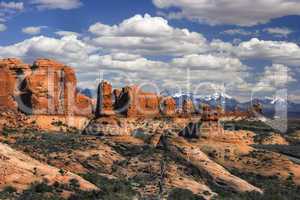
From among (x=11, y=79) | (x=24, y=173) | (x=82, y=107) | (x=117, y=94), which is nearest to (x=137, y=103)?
(x=117, y=94)

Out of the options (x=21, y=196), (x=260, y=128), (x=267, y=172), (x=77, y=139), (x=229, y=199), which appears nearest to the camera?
(x=21, y=196)

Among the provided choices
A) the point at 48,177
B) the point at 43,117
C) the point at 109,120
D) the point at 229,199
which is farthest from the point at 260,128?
the point at 48,177

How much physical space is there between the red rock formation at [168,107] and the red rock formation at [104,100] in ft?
170

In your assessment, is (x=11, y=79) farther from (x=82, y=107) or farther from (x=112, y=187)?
(x=112, y=187)

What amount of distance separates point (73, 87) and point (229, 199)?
71063 mm

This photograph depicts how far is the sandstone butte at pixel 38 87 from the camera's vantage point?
10300 cm

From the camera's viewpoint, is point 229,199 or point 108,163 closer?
point 229,199

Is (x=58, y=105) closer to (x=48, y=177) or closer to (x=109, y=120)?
(x=109, y=120)

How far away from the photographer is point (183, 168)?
2290 inches

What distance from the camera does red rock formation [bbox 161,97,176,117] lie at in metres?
141

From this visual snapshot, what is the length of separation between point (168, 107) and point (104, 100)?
60532mm

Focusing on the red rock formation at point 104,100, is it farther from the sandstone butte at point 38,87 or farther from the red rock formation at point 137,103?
the red rock formation at point 137,103

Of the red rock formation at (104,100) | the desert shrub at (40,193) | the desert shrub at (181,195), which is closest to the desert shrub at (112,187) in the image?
the desert shrub at (181,195)

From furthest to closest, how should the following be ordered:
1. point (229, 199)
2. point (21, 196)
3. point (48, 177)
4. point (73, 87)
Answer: point (73, 87) < point (229, 199) < point (48, 177) < point (21, 196)
